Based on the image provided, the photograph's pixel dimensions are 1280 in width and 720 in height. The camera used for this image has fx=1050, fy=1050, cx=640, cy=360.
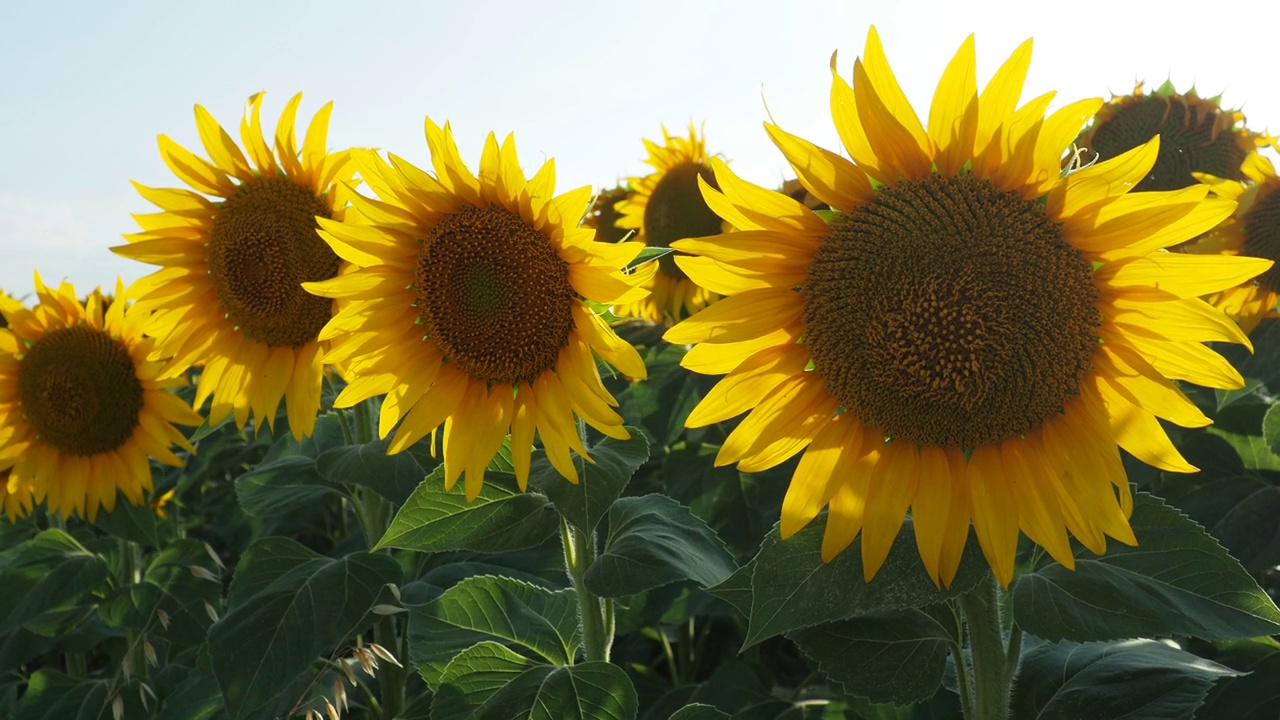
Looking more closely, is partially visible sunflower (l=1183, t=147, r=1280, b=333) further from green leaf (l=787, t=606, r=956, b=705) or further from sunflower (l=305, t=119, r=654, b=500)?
sunflower (l=305, t=119, r=654, b=500)

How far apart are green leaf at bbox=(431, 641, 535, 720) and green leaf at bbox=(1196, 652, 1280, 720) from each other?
5.40 feet

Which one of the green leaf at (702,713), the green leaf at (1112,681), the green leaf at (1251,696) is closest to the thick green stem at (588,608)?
the green leaf at (702,713)

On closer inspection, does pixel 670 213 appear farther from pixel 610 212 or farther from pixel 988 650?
pixel 988 650

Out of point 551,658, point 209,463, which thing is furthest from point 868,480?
point 209,463

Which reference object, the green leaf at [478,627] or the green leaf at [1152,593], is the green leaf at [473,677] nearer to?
the green leaf at [478,627]

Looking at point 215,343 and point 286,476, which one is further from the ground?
point 215,343

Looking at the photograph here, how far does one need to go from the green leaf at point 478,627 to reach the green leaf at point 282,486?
87 centimetres

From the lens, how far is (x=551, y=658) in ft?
7.50

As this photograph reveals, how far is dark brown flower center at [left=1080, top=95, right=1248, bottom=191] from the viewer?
4059 millimetres

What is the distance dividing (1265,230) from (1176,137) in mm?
847

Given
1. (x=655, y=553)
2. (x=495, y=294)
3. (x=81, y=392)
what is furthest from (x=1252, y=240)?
(x=81, y=392)

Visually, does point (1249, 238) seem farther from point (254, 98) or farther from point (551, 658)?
point (254, 98)

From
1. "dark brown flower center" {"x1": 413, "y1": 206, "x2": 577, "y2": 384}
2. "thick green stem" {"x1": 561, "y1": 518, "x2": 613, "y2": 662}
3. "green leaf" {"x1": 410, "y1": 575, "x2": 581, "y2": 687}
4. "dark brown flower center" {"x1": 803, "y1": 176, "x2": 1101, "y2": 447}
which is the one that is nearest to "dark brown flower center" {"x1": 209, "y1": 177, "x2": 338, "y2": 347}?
"dark brown flower center" {"x1": 413, "y1": 206, "x2": 577, "y2": 384}

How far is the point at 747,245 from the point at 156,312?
2.37 metres
